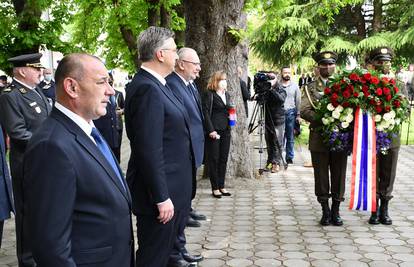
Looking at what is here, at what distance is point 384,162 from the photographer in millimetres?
5973

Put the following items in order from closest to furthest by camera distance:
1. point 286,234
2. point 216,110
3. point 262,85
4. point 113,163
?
Answer: point 113,163, point 286,234, point 216,110, point 262,85

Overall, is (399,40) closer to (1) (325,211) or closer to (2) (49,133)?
(1) (325,211)

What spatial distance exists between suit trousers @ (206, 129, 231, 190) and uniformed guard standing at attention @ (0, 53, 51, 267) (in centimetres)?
312

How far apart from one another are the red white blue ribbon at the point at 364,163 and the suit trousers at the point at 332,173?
136 millimetres

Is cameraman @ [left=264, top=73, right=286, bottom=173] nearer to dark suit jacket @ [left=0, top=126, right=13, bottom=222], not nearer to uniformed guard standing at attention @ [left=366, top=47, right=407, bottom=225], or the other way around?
uniformed guard standing at attention @ [left=366, top=47, right=407, bottom=225]

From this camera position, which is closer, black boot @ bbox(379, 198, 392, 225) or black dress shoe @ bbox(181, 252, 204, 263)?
black dress shoe @ bbox(181, 252, 204, 263)

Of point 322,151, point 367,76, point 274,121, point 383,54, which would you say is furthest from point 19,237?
point 274,121

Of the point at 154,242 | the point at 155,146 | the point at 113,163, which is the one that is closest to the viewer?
the point at 113,163

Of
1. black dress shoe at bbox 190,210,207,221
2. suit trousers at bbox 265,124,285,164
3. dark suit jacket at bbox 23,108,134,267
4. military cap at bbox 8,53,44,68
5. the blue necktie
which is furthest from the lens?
suit trousers at bbox 265,124,285,164

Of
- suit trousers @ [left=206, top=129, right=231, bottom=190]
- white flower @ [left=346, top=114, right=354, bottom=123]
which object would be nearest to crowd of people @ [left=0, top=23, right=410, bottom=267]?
suit trousers @ [left=206, top=129, right=231, bottom=190]

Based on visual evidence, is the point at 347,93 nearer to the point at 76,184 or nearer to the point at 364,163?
the point at 364,163

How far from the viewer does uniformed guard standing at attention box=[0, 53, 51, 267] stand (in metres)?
4.38

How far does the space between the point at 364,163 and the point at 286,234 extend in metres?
1.20

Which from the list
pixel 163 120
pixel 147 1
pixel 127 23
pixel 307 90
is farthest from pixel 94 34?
pixel 163 120
